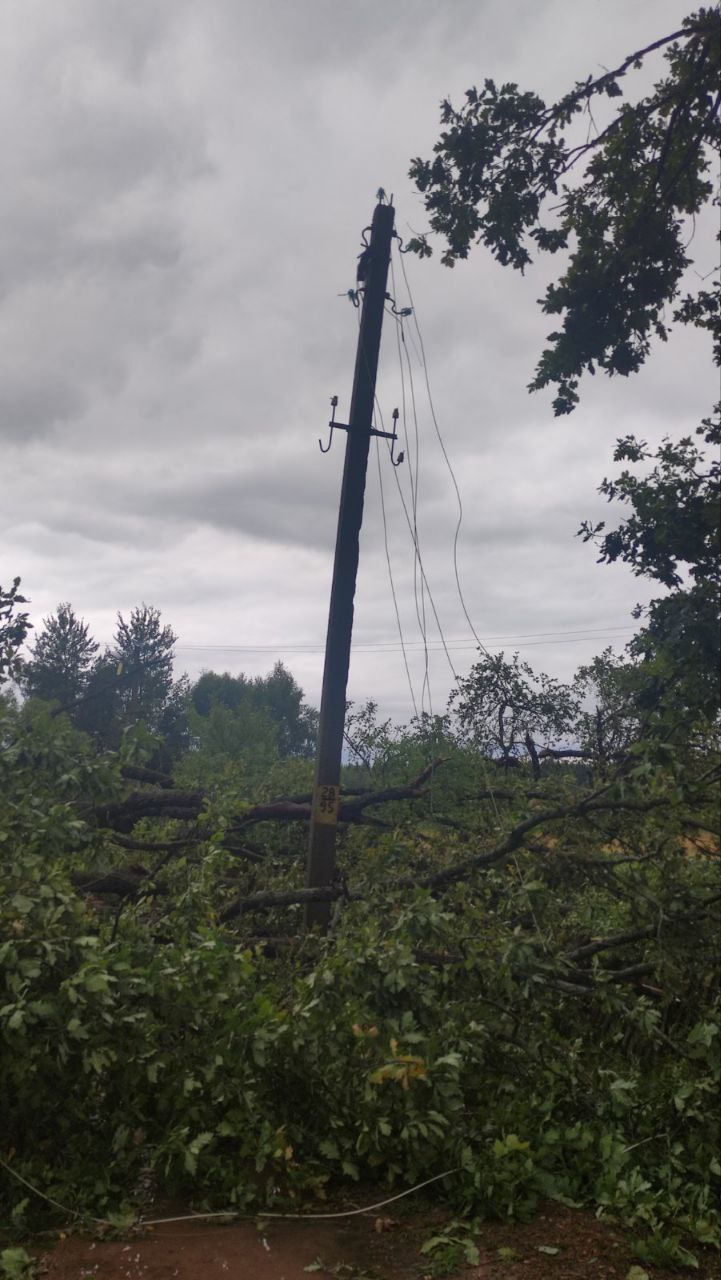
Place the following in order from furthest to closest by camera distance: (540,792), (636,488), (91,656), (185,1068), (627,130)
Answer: (91,656)
(540,792)
(627,130)
(636,488)
(185,1068)

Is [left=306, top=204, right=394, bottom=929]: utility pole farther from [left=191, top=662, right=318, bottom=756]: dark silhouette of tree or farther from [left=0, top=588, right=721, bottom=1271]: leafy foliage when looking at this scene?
[left=191, top=662, right=318, bottom=756]: dark silhouette of tree

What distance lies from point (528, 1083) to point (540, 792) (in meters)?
2.47

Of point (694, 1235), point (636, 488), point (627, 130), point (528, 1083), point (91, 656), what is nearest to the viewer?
point (694, 1235)

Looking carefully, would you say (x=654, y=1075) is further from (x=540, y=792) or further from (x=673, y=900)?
(x=540, y=792)

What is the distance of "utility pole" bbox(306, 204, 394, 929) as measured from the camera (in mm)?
7055

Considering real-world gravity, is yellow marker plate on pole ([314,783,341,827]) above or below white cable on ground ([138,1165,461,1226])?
above

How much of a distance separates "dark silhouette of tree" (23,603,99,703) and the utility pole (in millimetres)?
35861

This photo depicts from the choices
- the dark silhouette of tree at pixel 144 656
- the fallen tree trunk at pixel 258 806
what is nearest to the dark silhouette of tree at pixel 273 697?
the dark silhouette of tree at pixel 144 656

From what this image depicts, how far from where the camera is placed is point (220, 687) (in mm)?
62281

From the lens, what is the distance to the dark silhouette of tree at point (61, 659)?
42.7 meters

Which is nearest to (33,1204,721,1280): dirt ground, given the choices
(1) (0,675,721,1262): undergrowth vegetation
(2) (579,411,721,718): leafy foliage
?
(1) (0,675,721,1262): undergrowth vegetation

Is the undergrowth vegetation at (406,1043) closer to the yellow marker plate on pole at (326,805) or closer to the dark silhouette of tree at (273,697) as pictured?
the yellow marker plate on pole at (326,805)

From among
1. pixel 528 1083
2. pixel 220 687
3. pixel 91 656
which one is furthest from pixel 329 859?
pixel 220 687

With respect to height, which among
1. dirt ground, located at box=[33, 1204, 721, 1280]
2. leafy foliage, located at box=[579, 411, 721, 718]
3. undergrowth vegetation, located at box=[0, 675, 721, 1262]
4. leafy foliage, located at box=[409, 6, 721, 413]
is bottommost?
dirt ground, located at box=[33, 1204, 721, 1280]
